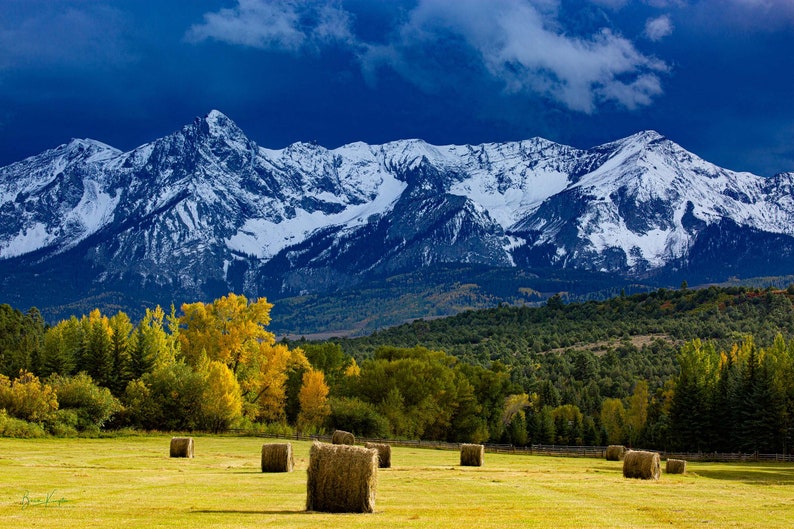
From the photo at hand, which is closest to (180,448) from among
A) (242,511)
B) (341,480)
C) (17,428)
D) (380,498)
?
(380,498)

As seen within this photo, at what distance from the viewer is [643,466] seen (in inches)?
1672

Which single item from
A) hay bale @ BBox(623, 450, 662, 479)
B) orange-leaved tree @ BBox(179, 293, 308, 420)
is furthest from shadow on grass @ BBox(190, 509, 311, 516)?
orange-leaved tree @ BBox(179, 293, 308, 420)

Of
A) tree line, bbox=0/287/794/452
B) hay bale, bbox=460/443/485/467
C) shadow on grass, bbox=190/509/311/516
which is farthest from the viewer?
tree line, bbox=0/287/794/452

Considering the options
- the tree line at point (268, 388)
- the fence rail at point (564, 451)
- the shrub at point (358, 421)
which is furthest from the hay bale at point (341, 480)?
the shrub at point (358, 421)

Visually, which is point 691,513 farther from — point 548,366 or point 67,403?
point 548,366

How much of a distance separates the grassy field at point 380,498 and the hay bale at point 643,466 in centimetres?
95

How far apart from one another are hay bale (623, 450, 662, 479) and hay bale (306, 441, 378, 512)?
2105cm

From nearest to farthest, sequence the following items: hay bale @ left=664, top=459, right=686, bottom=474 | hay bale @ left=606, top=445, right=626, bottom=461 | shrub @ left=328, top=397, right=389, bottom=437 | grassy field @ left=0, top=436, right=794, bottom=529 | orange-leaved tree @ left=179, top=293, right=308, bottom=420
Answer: grassy field @ left=0, top=436, right=794, bottom=529
hay bale @ left=664, top=459, right=686, bottom=474
hay bale @ left=606, top=445, right=626, bottom=461
shrub @ left=328, top=397, right=389, bottom=437
orange-leaved tree @ left=179, top=293, right=308, bottom=420

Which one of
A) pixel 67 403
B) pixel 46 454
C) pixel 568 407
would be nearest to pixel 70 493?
pixel 46 454

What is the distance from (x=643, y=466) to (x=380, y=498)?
1787 cm

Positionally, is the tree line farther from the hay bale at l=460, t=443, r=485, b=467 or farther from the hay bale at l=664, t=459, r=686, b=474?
the hay bale at l=664, t=459, r=686, b=474

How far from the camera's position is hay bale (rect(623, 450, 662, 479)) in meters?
42.2

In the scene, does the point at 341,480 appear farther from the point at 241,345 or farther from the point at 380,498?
the point at 241,345

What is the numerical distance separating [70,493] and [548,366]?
172967mm
